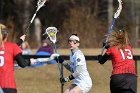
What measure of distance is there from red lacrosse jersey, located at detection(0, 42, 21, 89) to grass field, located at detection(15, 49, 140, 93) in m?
4.95

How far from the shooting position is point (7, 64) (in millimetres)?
8828

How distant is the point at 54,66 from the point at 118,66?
4039 millimetres

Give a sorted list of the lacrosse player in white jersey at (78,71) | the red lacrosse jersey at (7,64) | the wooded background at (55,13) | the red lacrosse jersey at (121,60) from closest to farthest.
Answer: the red lacrosse jersey at (7,64), the red lacrosse jersey at (121,60), the lacrosse player in white jersey at (78,71), the wooded background at (55,13)

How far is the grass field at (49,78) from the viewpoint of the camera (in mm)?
13656

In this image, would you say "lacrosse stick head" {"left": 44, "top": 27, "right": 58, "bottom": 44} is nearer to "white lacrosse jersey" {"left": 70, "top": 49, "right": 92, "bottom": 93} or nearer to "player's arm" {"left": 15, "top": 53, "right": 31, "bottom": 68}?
"white lacrosse jersey" {"left": 70, "top": 49, "right": 92, "bottom": 93}

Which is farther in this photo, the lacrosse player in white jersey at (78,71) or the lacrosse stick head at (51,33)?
the lacrosse stick head at (51,33)

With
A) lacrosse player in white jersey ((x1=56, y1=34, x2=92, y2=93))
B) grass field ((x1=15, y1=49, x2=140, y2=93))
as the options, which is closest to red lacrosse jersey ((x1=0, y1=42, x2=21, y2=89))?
lacrosse player in white jersey ((x1=56, y1=34, x2=92, y2=93))

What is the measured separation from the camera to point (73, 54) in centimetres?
1108

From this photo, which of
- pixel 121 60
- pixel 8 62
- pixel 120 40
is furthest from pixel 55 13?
pixel 8 62

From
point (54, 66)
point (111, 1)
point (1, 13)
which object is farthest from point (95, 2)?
point (54, 66)

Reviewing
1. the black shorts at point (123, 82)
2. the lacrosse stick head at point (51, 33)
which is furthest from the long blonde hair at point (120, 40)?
the lacrosse stick head at point (51, 33)

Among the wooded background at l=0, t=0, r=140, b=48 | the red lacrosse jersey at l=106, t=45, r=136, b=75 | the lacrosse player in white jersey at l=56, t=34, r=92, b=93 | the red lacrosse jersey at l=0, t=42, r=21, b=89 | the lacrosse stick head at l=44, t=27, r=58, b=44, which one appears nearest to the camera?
the red lacrosse jersey at l=0, t=42, r=21, b=89

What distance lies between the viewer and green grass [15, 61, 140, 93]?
1366 centimetres

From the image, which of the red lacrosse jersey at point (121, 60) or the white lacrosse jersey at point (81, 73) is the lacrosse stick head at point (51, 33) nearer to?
the white lacrosse jersey at point (81, 73)
